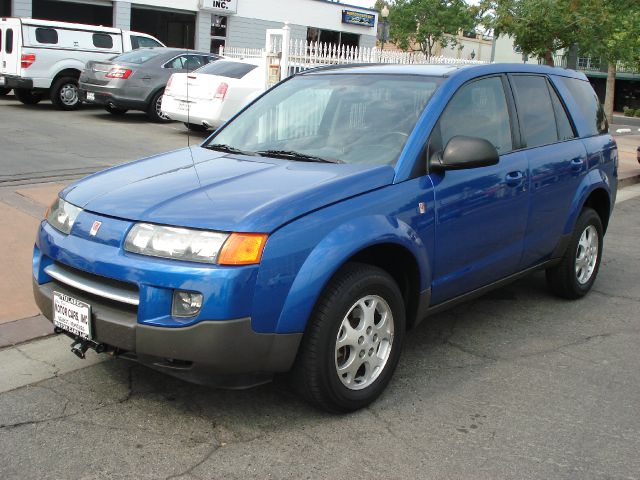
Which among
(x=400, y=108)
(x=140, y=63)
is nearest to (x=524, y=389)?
(x=400, y=108)

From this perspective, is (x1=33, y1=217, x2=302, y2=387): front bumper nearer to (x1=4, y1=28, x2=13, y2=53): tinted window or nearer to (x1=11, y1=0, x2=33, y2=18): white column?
(x1=4, y1=28, x2=13, y2=53): tinted window

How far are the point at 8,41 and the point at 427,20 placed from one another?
34.9 m

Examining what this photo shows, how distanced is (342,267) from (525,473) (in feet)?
4.08

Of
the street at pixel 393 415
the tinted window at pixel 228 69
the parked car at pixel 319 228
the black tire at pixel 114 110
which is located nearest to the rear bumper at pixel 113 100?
the black tire at pixel 114 110

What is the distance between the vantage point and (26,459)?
327 centimetres

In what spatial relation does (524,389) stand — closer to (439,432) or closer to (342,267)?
(439,432)

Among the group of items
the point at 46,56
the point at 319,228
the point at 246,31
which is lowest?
the point at 319,228

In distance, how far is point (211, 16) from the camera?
3253cm

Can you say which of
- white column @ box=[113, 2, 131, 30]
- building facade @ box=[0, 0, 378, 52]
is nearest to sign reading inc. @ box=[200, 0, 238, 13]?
building facade @ box=[0, 0, 378, 52]

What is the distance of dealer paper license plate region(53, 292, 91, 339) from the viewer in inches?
137

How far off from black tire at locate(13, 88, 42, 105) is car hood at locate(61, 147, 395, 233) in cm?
1530

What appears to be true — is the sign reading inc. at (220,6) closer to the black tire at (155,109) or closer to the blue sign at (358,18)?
the blue sign at (358,18)

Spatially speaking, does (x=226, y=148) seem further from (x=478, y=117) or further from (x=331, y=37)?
(x=331, y=37)

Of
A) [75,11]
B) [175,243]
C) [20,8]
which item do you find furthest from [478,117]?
[75,11]
